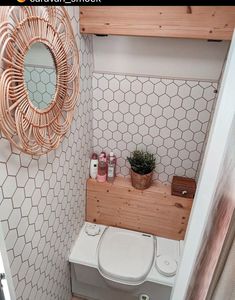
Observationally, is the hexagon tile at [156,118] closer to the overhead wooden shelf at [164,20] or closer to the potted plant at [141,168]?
the potted plant at [141,168]

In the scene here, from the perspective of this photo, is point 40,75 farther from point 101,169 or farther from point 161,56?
point 101,169

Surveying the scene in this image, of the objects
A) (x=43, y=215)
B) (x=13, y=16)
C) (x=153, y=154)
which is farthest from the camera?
(x=153, y=154)

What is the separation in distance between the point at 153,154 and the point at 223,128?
115 centimetres

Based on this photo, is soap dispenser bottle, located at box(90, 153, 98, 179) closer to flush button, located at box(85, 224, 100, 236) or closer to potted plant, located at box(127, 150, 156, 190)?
potted plant, located at box(127, 150, 156, 190)

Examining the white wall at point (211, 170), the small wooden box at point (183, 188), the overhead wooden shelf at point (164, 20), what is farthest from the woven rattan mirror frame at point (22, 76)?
the small wooden box at point (183, 188)

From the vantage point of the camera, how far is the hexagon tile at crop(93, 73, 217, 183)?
1.48 metres

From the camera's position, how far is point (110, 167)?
5.58 ft

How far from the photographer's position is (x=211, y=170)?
604mm

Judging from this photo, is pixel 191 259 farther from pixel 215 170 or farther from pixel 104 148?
pixel 104 148

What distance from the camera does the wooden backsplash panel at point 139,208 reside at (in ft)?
5.44

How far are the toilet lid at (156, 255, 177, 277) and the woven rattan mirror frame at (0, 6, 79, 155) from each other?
38.9 inches

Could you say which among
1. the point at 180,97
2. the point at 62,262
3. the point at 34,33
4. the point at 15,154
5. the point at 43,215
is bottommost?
the point at 62,262

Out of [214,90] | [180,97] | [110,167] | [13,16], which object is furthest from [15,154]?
[214,90]

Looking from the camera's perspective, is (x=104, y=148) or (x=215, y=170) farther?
(x=104, y=148)
